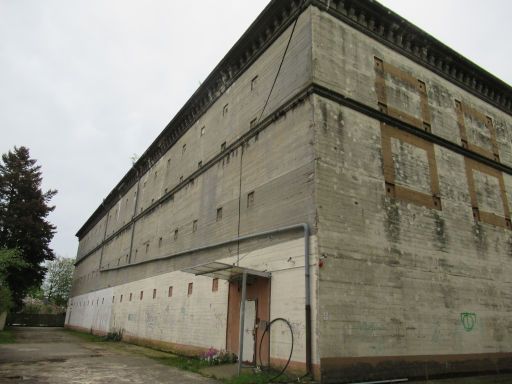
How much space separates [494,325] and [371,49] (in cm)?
1251

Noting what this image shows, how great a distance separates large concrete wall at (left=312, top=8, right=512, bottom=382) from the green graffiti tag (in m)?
0.07

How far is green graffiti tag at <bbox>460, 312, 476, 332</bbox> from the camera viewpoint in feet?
47.9

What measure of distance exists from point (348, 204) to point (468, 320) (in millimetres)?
6991

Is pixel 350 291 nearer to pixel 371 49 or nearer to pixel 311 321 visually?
pixel 311 321

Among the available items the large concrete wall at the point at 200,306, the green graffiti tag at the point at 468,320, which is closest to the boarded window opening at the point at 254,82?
the large concrete wall at the point at 200,306

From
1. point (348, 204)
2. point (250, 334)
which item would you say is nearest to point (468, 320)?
point (348, 204)

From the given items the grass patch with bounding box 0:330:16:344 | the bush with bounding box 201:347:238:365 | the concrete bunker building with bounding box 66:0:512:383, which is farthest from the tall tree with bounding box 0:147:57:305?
the bush with bounding box 201:347:238:365

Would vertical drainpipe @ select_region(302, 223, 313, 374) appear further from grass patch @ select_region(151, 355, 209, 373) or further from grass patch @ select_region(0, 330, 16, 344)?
grass patch @ select_region(0, 330, 16, 344)

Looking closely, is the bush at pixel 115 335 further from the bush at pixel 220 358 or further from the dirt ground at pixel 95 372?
the bush at pixel 220 358

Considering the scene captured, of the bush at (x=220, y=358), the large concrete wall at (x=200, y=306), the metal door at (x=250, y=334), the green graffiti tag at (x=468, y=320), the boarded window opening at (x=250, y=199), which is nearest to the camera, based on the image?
the large concrete wall at (x=200, y=306)

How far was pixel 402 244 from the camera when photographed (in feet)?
45.6

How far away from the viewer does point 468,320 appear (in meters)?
14.8

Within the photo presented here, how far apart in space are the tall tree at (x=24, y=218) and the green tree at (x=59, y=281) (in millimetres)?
45215

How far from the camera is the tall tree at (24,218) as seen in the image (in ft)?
112
